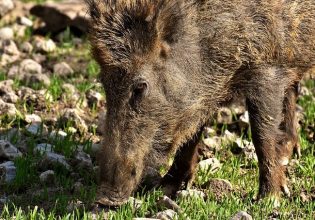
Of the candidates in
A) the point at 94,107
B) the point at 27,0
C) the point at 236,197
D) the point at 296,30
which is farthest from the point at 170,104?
the point at 27,0

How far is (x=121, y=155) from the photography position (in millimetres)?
5867

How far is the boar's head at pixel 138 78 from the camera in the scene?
5891mm

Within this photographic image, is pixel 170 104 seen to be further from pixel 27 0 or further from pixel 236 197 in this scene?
pixel 27 0

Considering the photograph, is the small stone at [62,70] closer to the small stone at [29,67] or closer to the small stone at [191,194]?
the small stone at [29,67]

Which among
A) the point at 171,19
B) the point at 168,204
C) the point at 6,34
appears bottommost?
the point at 168,204

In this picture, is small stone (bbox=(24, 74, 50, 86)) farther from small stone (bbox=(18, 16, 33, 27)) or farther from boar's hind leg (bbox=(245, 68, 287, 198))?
boar's hind leg (bbox=(245, 68, 287, 198))

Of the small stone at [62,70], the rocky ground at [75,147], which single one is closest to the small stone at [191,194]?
the rocky ground at [75,147]

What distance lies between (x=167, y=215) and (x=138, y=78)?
0.98 m

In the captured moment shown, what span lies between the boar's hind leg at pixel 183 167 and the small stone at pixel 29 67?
9.32 feet

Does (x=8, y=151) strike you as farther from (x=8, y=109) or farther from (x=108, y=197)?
(x=108, y=197)

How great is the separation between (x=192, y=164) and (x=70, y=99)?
201 cm

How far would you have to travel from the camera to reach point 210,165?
278 inches

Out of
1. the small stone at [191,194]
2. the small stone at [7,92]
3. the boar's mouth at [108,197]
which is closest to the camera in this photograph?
the boar's mouth at [108,197]

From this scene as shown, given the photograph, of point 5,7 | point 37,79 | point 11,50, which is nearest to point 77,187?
point 37,79
